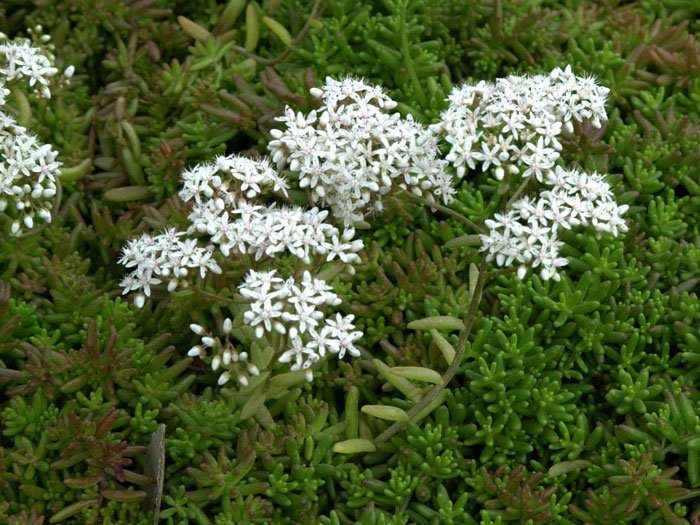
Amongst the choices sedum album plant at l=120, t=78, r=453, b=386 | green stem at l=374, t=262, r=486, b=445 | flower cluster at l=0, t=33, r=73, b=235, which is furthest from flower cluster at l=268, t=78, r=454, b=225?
flower cluster at l=0, t=33, r=73, b=235

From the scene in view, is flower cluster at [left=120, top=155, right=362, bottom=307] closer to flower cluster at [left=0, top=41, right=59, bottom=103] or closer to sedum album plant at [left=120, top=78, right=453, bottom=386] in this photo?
sedum album plant at [left=120, top=78, right=453, bottom=386]

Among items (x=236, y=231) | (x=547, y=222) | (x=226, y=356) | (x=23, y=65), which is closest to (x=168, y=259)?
(x=236, y=231)

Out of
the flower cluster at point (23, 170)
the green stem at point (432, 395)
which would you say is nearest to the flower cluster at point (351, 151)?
the green stem at point (432, 395)

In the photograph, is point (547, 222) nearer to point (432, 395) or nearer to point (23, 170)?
point (432, 395)

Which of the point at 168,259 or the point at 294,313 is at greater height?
the point at 168,259

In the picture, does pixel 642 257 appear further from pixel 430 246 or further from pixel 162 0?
pixel 162 0

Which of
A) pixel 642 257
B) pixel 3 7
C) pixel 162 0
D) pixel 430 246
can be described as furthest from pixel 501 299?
pixel 3 7
